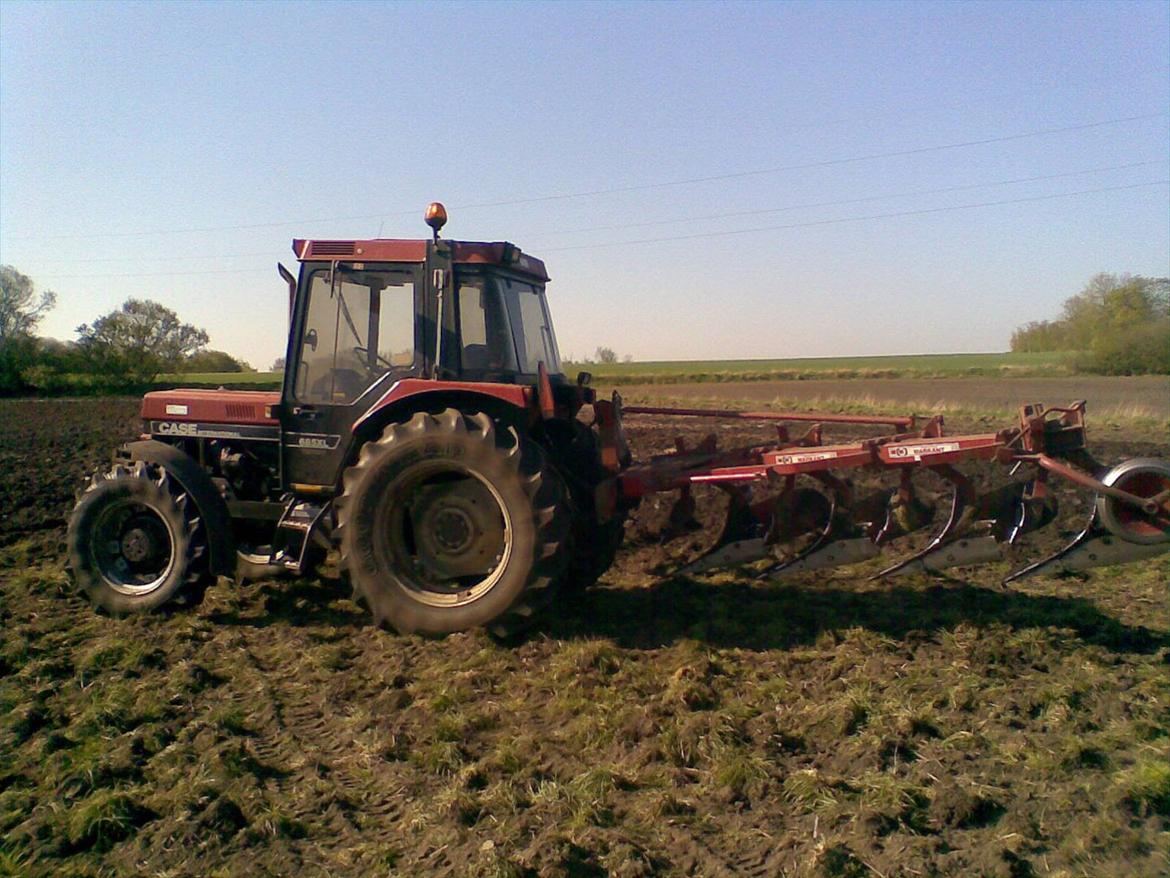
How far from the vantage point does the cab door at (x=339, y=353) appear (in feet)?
19.4

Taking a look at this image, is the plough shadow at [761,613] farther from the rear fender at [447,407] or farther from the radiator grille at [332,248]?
the radiator grille at [332,248]

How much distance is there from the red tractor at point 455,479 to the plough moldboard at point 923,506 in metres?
0.01

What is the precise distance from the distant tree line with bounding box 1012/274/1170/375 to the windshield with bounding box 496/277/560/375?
34514mm

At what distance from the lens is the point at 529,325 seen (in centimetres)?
638

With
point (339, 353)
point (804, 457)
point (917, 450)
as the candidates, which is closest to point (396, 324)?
point (339, 353)

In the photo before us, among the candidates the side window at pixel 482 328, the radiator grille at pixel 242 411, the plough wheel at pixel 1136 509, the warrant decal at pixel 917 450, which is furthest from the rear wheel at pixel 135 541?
the plough wheel at pixel 1136 509

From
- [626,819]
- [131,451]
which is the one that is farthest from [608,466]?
[131,451]

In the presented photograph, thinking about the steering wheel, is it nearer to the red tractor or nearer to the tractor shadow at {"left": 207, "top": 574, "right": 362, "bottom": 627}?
the red tractor

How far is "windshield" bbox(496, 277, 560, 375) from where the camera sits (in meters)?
6.09

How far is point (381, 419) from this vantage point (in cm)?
580

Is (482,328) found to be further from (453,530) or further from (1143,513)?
(1143,513)

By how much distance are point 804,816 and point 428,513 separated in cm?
296

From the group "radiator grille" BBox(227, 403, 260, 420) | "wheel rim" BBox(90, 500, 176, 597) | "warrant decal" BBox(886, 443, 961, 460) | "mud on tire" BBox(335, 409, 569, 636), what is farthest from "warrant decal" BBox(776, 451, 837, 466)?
"wheel rim" BBox(90, 500, 176, 597)

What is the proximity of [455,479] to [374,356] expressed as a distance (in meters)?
0.98
